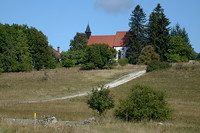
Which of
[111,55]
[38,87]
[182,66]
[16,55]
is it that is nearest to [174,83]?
[182,66]

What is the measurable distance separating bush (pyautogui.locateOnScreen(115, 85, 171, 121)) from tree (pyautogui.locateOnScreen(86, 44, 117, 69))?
159ft

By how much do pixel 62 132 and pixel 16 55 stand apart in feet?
209

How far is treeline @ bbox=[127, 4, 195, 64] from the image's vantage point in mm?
73188

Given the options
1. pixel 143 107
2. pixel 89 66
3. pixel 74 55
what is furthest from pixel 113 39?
pixel 143 107

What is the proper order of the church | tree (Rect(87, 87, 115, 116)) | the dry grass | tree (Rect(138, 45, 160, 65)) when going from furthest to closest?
1. the church
2. tree (Rect(138, 45, 160, 65))
3. the dry grass
4. tree (Rect(87, 87, 115, 116))

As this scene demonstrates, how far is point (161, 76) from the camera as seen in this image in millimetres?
50281

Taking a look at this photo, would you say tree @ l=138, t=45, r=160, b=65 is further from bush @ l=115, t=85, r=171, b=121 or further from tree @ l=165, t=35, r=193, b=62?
bush @ l=115, t=85, r=171, b=121

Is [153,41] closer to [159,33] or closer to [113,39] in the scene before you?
[159,33]

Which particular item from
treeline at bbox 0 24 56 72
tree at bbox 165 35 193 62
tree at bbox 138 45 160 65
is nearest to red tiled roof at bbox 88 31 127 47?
tree at bbox 165 35 193 62

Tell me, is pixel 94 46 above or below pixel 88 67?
above

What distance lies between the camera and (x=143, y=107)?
712 inches

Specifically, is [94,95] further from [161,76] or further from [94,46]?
[94,46]

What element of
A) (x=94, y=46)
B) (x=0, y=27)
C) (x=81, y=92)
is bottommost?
(x=81, y=92)

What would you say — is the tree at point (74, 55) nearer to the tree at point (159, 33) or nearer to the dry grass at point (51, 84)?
the tree at point (159, 33)
